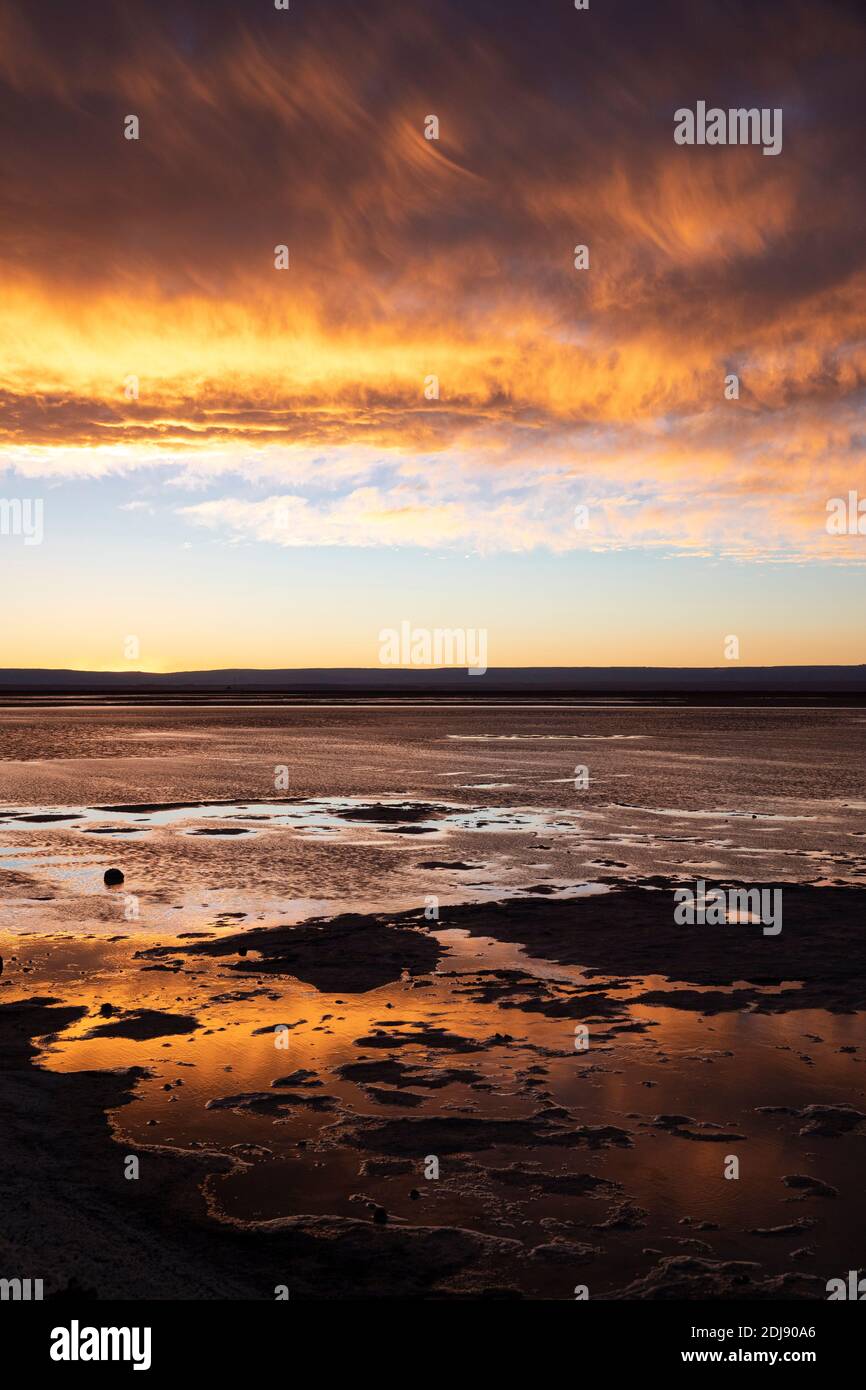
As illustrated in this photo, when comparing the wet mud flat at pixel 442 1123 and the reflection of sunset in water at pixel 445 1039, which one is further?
the reflection of sunset in water at pixel 445 1039

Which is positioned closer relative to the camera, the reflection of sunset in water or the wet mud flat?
the wet mud flat

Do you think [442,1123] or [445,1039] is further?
[445,1039]

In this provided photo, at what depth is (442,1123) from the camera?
6.73 m

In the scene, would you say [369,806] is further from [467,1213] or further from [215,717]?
[215,717]

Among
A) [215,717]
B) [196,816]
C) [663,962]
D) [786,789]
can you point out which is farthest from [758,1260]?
[215,717]

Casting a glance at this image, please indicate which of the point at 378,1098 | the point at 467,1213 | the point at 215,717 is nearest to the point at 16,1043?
the point at 378,1098

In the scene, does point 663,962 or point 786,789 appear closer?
point 663,962

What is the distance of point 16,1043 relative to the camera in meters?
8.17

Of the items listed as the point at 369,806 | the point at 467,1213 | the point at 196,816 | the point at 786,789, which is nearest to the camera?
the point at 467,1213

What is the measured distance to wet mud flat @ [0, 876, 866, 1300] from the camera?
5133 mm

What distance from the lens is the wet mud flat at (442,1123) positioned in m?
5.13

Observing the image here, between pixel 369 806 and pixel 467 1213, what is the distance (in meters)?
18.4
